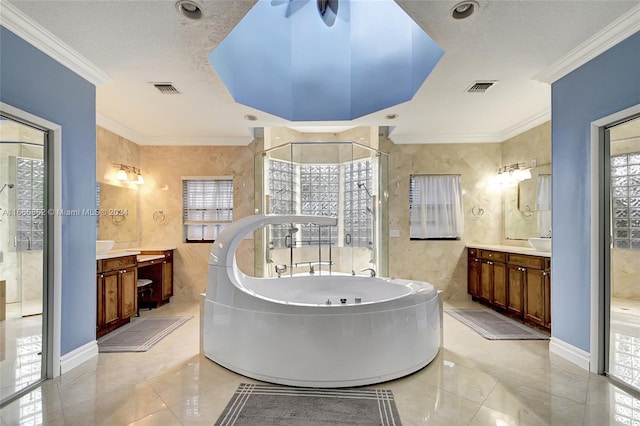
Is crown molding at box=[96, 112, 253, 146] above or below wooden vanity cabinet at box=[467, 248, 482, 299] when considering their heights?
above

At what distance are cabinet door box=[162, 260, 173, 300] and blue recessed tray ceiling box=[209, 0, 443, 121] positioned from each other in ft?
8.78

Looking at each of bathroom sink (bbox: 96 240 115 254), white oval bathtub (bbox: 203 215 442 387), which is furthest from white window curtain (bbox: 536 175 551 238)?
bathroom sink (bbox: 96 240 115 254)

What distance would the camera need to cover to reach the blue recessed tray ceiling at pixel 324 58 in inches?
134

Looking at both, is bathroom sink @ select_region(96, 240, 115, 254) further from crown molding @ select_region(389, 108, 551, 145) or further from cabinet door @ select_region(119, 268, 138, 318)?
crown molding @ select_region(389, 108, 551, 145)

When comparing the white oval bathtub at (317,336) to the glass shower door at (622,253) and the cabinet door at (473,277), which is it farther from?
the cabinet door at (473,277)

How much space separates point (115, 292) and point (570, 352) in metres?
4.29

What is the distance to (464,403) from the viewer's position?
82.6 inches

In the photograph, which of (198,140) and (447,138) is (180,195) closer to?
(198,140)

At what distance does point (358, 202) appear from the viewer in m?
4.78

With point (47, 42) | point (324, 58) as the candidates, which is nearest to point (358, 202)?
point (324, 58)

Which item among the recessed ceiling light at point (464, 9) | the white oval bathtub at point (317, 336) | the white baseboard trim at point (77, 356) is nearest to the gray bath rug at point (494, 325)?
the white oval bathtub at point (317, 336)

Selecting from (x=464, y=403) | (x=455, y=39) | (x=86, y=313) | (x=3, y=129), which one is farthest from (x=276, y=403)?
(x=455, y=39)

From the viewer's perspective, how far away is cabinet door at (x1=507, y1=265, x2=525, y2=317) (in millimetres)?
3746

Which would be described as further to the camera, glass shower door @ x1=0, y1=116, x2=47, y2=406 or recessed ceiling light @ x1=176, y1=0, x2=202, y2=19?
glass shower door @ x1=0, y1=116, x2=47, y2=406
